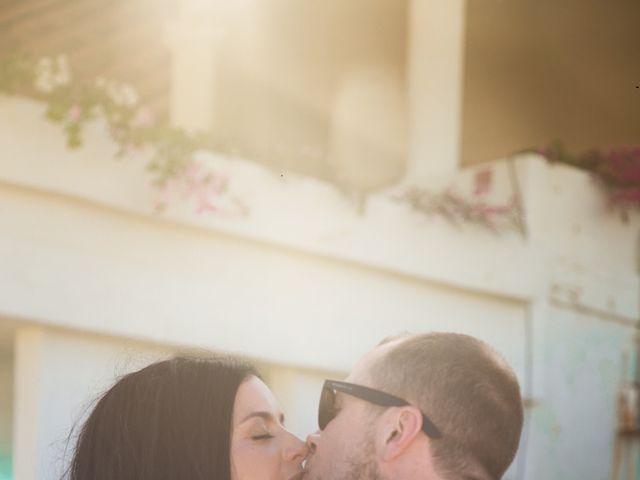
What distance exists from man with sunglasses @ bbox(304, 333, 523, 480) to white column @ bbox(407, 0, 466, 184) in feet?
11.8

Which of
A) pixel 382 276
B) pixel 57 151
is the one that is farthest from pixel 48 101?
pixel 382 276

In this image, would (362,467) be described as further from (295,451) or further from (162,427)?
(162,427)

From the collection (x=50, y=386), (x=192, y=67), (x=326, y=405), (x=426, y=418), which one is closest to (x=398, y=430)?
(x=426, y=418)

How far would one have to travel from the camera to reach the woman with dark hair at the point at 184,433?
2.75 metres

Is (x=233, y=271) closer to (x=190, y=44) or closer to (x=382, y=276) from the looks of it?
(x=382, y=276)

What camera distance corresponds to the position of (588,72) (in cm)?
821

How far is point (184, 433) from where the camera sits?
278 centimetres

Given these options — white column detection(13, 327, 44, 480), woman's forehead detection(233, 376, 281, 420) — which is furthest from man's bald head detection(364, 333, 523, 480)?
white column detection(13, 327, 44, 480)

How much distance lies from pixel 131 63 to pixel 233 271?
3.76 m

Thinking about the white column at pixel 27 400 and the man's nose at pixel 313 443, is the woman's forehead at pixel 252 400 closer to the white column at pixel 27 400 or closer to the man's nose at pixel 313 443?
the man's nose at pixel 313 443

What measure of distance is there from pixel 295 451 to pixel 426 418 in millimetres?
286

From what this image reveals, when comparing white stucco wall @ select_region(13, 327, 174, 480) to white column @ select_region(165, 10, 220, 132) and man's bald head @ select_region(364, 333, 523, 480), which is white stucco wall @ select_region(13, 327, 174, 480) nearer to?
man's bald head @ select_region(364, 333, 523, 480)

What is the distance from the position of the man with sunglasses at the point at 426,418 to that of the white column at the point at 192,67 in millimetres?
4524

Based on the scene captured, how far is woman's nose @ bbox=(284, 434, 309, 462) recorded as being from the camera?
2793 millimetres
